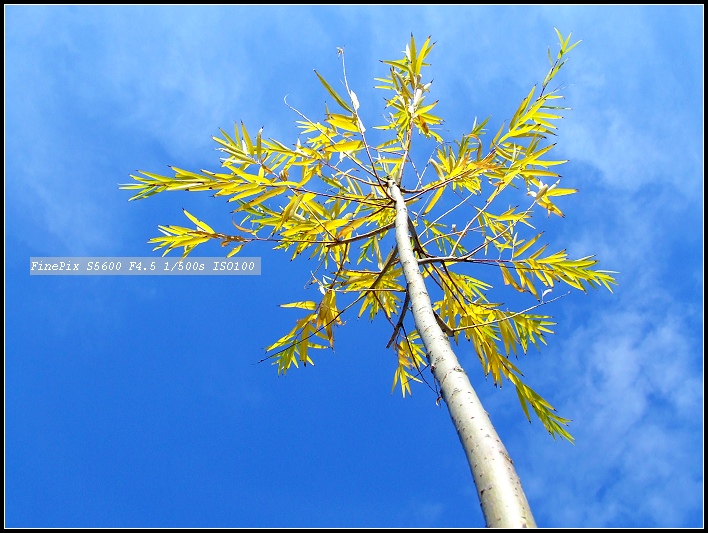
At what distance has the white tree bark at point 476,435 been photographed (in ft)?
4.23

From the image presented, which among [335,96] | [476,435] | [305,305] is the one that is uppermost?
[335,96]

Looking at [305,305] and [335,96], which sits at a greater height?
[335,96]

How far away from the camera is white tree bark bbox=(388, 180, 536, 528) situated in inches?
50.7

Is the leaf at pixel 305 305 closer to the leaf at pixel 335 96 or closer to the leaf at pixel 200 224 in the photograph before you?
the leaf at pixel 200 224

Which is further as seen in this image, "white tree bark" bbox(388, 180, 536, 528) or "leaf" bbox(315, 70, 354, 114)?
"leaf" bbox(315, 70, 354, 114)

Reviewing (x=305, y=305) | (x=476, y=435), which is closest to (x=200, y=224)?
(x=305, y=305)

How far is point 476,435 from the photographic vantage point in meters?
1.53

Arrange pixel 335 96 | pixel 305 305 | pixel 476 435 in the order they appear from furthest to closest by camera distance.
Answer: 1. pixel 305 305
2. pixel 335 96
3. pixel 476 435

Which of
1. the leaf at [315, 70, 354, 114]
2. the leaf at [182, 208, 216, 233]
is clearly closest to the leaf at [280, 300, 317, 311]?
the leaf at [182, 208, 216, 233]

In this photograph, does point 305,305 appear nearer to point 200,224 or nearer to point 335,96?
point 200,224

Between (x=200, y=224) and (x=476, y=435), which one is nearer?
(x=476, y=435)

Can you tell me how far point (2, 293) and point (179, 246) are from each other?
2141 millimetres

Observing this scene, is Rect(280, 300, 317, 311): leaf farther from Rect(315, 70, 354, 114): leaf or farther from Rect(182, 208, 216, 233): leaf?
Rect(315, 70, 354, 114): leaf

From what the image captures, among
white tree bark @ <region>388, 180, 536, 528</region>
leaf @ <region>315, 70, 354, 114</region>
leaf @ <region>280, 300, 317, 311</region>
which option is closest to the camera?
white tree bark @ <region>388, 180, 536, 528</region>
